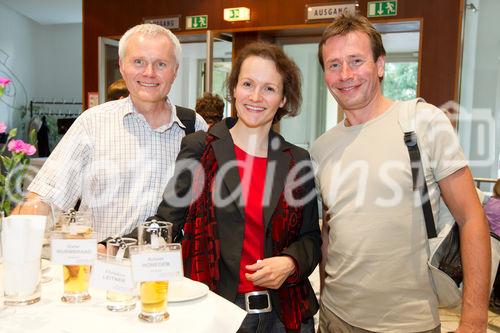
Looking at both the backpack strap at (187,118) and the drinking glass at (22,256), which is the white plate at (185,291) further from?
the backpack strap at (187,118)

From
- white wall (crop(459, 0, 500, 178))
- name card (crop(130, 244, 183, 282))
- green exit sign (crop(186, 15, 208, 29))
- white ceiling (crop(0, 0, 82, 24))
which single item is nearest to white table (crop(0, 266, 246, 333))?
name card (crop(130, 244, 183, 282))

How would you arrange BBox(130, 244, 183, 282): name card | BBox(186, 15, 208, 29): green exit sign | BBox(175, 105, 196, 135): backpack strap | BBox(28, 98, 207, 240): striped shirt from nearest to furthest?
BBox(130, 244, 183, 282): name card, BBox(28, 98, 207, 240): striped shirt, BBox(175, 105, 196, 135): backpack strap, BBox(186, 15, 208, 29): green exit sign

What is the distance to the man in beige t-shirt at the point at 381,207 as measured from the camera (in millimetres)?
1585

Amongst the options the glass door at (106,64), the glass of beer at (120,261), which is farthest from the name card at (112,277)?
the glass door at (106,64)

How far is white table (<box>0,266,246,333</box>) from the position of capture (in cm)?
116

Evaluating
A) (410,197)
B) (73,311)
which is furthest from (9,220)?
(410,197)

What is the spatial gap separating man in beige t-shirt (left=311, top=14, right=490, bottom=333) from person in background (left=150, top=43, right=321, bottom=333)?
0.12 meters

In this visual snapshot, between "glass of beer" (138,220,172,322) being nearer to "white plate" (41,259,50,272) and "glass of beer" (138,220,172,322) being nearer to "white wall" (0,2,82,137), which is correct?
"white plate" (41,259,50,272)

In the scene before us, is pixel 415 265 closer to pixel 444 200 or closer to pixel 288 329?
pixel 444 200

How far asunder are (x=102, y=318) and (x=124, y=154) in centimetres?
89

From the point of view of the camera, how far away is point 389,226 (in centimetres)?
165

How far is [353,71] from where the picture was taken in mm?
1780

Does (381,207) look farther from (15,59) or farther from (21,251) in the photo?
(15,59)

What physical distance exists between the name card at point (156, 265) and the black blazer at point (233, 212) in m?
0.49
